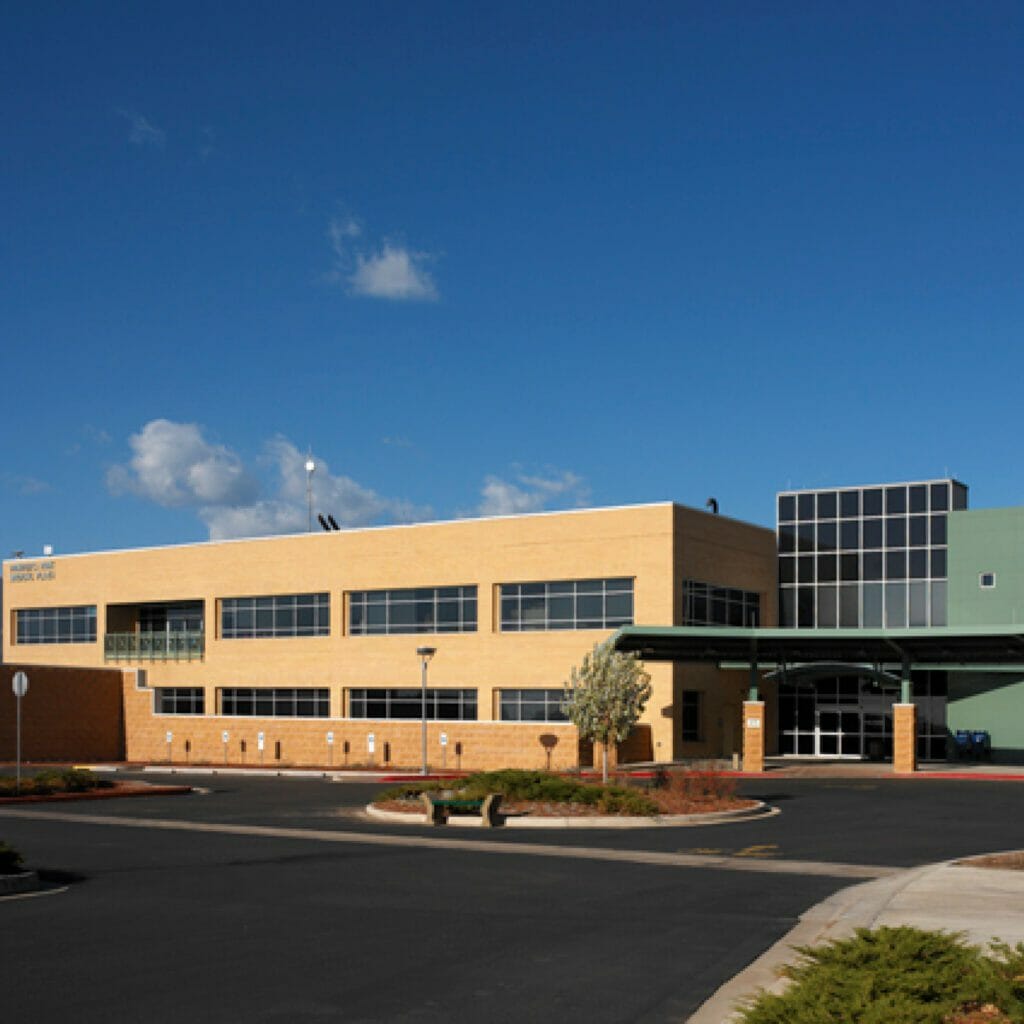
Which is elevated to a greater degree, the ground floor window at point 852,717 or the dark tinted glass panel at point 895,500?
the dark tinted glass panel at point 895,500

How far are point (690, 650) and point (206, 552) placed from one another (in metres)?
24.8

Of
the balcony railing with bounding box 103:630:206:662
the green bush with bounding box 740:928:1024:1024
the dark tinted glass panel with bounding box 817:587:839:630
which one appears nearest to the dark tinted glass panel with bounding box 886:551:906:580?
the dark tinted glass panel with bounding box 817:587:839:630

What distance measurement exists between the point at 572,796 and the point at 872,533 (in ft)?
100

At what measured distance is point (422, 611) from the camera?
54688mm

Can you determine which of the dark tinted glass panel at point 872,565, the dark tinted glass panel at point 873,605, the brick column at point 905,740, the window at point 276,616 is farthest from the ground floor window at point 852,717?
the window at point 276,616

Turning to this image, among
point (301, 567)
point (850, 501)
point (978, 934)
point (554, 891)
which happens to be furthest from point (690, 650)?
point (978, 934)

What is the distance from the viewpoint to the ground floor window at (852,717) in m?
51.2

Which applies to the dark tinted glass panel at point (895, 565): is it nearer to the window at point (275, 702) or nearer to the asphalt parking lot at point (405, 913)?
the window at point (275, 702)

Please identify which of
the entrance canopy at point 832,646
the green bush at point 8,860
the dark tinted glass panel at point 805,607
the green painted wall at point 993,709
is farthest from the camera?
the dark tinted glass panel at point 805,607

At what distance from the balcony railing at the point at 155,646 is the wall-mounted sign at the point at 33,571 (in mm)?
5189

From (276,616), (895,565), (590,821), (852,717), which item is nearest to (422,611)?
(276,616)

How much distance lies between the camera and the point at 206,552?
2451 inches

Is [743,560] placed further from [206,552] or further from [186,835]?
[186,835]

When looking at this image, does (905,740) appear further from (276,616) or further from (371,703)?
(276,616)
